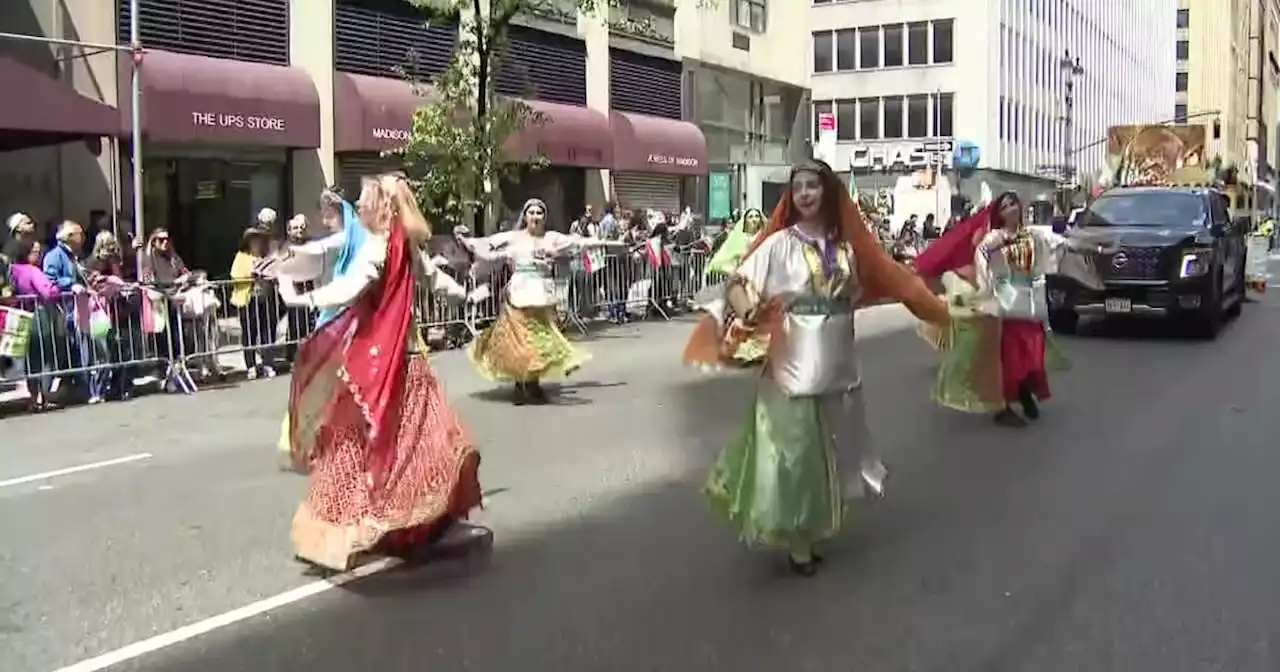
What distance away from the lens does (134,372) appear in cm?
1309

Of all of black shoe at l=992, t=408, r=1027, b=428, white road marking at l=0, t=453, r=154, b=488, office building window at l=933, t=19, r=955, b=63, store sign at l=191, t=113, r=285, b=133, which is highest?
office building window at l=933, t=19, r=955, b=63

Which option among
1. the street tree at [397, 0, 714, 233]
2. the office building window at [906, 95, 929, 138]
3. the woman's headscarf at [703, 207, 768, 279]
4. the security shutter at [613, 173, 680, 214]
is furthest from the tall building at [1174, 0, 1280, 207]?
the woman's headscarf at [703, 207, 768, 279]

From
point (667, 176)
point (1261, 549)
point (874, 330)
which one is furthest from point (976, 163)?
point (1261, 549)

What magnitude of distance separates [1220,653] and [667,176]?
28.4 meters

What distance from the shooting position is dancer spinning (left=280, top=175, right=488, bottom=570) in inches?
238

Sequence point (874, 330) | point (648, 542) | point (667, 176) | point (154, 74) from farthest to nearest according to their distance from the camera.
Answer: point (667, 176) < point (874, 330) < point (154, 74) < point (648, 542)

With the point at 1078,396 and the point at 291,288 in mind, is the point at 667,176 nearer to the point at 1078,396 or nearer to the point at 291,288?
the point at 1078,396

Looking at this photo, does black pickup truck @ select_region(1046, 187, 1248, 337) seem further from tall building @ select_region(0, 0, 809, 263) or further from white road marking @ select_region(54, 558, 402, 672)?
white road marking @ select_region(54, 558, 402, 672)

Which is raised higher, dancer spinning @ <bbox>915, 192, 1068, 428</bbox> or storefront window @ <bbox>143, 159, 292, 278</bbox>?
storefront window @ <bbox>143, 159, 292, 278</bbox>

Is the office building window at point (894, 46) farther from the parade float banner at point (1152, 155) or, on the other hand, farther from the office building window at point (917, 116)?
the parade float banner at point (1152, 155)

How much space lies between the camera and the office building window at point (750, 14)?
3706cm

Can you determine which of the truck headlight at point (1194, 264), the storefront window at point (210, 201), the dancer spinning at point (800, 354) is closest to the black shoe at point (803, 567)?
the dancer spinning at point (800, 354)

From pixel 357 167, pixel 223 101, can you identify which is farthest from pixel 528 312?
pixel 357 167

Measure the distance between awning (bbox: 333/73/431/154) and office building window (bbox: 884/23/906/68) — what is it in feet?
138
